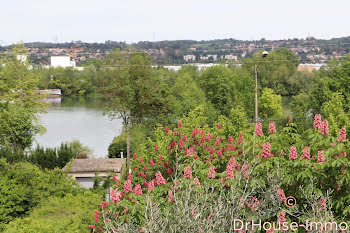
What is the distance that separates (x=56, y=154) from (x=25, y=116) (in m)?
4.84

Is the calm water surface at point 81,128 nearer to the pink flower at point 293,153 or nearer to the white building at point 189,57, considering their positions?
the pink flower at point 293,153

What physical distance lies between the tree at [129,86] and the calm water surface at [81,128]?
12.6 ft

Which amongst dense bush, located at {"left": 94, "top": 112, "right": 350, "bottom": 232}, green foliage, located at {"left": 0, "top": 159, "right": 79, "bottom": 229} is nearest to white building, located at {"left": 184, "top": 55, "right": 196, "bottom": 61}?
green foliage, located at {"left": 0, "top": 159, "right": 79, "bottom": 229}

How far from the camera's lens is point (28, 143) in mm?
28172

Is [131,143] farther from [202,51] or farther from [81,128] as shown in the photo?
[202,51]

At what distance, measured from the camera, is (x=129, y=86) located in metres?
26.4

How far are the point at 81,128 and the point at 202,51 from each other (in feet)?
392

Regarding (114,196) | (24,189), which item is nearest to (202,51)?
(24,189)

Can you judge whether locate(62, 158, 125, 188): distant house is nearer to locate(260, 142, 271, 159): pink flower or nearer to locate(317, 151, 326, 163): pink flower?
locate(260, 142, 271, 159): pink flower

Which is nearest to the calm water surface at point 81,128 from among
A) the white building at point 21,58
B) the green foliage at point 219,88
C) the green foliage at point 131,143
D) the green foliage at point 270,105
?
the green foliage at point 131,143

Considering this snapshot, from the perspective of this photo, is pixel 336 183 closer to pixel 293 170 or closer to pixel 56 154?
pixel 293 170

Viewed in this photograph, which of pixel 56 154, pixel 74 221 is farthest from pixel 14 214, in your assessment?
pixel 56 154

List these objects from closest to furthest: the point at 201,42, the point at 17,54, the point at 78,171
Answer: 1. the point at 78,171
2. the point at 17,54
3. the point at 201,42

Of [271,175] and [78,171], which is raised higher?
[271,175]
